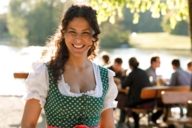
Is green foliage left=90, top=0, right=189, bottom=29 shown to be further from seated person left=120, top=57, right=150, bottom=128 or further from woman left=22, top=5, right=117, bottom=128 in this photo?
woman left=22, top=5, right=117, bottom=128

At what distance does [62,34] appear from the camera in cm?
233

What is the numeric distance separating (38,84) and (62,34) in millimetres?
236

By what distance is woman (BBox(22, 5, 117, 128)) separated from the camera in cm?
221

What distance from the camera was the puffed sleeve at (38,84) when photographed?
7.24ft

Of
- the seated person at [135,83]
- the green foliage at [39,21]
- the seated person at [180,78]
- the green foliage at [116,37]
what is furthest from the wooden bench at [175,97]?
the green foliage at [39,21]

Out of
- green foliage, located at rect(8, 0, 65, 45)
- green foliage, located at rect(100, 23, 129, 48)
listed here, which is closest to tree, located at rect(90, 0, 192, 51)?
green foliage, located at rect(100, 23, 129, 48)

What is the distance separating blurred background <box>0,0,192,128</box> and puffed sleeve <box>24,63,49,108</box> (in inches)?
285

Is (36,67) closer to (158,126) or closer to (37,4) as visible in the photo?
(158,126)

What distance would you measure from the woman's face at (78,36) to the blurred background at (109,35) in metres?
7.19

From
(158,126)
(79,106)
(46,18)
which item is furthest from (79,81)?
(46,18)

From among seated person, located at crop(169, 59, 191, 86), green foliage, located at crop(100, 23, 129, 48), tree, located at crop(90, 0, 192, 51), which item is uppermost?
tree, located at crop(90, 0, 192, 51)

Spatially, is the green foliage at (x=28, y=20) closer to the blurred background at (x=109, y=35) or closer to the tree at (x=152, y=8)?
the blurred background at (x=109, y=35)

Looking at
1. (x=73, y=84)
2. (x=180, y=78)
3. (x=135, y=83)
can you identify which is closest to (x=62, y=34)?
(x=73, y=84)

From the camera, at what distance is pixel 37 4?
25.4 metres
